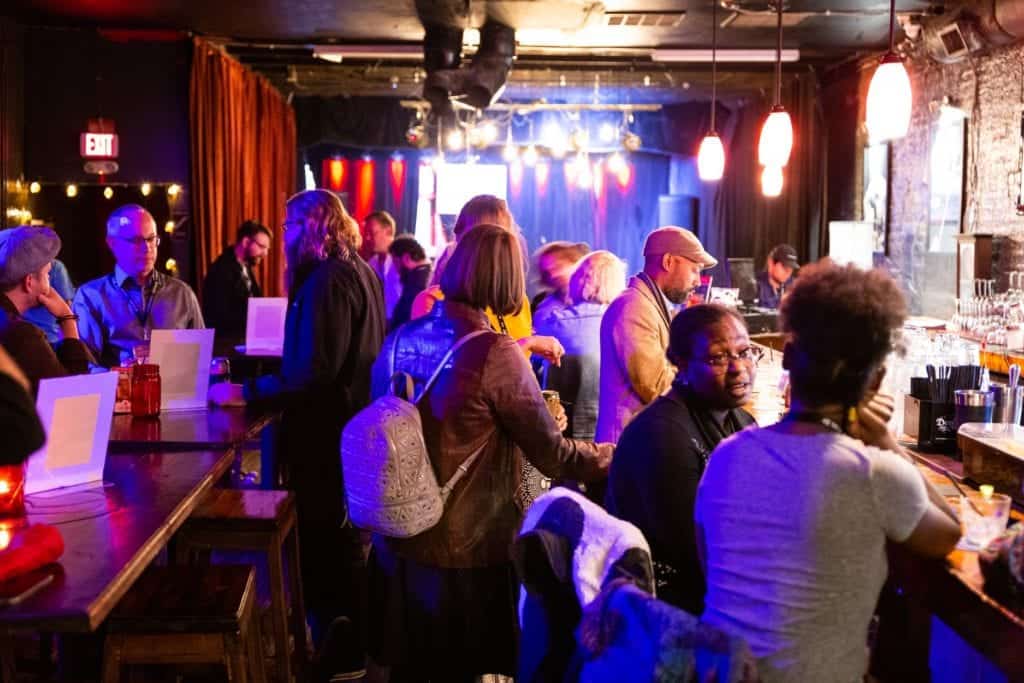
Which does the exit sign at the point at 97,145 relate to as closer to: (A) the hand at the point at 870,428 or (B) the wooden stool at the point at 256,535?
(B) the wooden stool at the point at 256,535

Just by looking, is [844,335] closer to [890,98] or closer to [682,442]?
[682,442]

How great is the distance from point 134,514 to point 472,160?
13.0 meters

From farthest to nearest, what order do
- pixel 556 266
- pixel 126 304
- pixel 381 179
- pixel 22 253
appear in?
pixel 381 179
pixel 556 266
pixel 126 304
pixel 22 253

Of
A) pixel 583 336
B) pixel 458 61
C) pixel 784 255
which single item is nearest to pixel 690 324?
pixel 583 336

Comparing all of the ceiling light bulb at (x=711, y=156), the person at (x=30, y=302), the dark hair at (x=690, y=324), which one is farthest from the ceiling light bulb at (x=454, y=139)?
the dark hair at (x=690, y=324)

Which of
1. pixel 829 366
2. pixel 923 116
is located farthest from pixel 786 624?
pixel 923 116

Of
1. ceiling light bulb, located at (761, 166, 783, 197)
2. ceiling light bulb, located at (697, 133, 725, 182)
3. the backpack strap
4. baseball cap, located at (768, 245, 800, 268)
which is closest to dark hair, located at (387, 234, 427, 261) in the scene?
ceiling light bulb, located at (697, 133, 725, 182)

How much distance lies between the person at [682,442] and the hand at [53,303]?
2114 millimetres

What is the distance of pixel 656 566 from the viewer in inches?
96.7

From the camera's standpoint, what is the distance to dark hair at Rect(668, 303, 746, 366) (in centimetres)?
269

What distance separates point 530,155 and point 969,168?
7.69 m

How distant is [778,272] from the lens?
10016 millimetres

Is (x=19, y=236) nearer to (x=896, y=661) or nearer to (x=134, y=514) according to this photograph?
(x=134, y=514)

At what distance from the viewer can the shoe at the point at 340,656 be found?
3.86 meters
